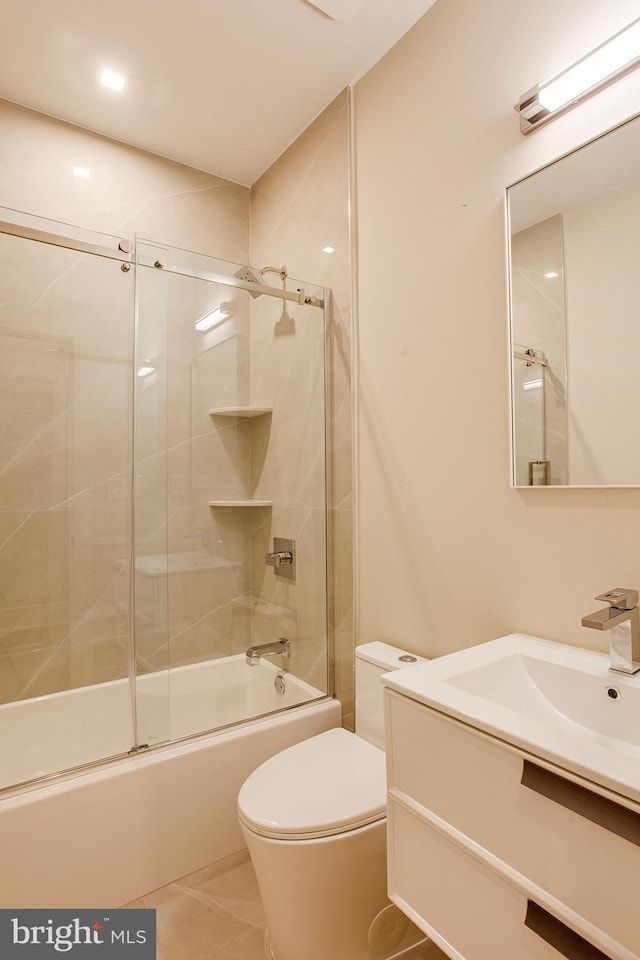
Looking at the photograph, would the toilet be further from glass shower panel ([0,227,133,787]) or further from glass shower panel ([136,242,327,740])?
glass shower panel ([0,227,133,787])

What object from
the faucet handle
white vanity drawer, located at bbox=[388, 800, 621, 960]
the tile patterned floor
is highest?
the faucet handle

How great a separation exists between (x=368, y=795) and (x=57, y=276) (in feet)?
6.88

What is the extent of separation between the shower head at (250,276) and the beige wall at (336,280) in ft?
0.81

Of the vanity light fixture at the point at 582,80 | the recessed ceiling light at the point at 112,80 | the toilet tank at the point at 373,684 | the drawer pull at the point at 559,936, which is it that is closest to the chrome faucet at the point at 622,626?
the drawer pull at the point at 559,936

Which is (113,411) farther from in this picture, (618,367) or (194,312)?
(618,367)

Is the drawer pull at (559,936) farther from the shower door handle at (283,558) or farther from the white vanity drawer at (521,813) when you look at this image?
the shower door handle at (283,558)

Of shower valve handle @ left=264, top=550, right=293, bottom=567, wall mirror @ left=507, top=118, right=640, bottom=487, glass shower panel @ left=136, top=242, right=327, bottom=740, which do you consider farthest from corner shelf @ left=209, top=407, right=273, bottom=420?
wall mirror @ left=507, top=118, right=640, bottom=487

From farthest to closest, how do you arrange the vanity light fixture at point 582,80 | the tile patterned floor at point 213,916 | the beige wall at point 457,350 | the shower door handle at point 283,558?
the shower door handle at point 283,558, the tile patterned floor at point 213,916, the beige wall at point 457,350, the vanity light fixture at point 582,80

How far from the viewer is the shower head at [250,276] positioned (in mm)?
1980

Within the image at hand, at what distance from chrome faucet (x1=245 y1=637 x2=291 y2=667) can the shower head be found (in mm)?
1375

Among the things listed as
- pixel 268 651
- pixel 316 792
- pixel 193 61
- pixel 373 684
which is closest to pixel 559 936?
pixel 316 792

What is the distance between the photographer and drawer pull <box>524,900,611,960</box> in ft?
2.35

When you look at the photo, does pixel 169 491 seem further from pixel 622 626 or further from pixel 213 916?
pixel 622 626

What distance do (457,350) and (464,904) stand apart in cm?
128
